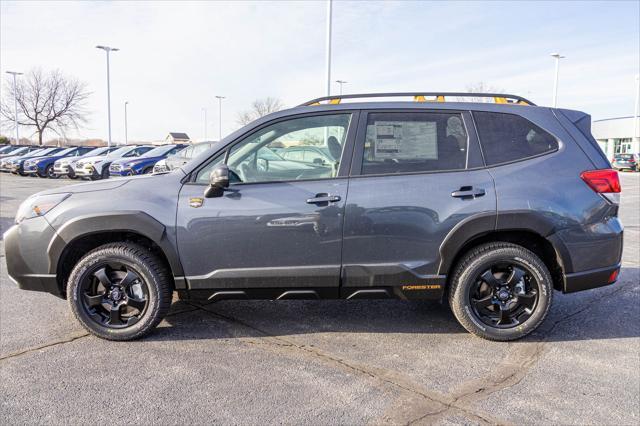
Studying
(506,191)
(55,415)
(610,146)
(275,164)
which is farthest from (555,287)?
(610,146)

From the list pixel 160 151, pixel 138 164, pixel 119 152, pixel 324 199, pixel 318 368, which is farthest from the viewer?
pixel 119 152

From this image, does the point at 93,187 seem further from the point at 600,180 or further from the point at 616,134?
the point at 616,134

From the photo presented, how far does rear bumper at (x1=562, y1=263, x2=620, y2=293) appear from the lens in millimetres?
3758

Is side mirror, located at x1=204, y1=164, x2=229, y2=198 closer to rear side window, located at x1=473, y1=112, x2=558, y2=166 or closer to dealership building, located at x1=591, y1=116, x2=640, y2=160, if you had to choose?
rear side window, located at x1=473, y1=112, x2=558, y2=166

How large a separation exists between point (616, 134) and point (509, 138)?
69.2m

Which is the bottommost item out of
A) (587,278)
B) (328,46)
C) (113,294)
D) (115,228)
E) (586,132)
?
(113,294)

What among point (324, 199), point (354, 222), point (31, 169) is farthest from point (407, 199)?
point (31, 169)

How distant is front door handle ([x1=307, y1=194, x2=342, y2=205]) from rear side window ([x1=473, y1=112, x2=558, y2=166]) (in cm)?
122

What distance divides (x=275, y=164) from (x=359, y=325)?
5.05 feet

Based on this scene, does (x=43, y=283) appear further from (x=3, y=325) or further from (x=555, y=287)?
(x=555, y=287)

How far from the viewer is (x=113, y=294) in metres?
3.76

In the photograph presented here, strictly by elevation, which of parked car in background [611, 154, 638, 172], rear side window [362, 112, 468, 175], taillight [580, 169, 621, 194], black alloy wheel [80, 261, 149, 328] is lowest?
black alloy wheel [80, 261, 149, 328]

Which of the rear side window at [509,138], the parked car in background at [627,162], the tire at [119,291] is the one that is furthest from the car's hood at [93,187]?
the parked car in background at [627,162]

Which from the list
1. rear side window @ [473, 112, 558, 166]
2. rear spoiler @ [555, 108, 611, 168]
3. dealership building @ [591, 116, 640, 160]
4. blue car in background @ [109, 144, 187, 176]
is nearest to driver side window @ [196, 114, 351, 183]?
rear side window @ [473, 112, 558, 166]
